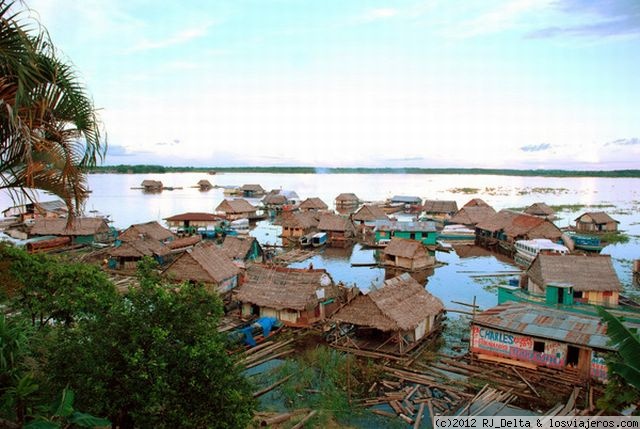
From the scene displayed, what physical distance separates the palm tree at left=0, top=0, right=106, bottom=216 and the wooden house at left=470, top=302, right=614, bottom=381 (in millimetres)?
13838

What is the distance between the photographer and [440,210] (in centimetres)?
5706

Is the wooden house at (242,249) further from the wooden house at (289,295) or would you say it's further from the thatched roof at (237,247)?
the wooden house at (289,295)

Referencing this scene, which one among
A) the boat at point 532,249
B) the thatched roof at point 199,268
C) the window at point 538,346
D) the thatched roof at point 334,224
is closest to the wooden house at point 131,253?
the thatched roof at point 199,268

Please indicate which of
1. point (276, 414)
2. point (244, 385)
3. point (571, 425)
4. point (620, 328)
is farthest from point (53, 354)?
point (571, 425)

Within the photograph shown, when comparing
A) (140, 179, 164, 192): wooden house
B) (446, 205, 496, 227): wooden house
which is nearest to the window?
(446, 205, 496, 227): wooden house

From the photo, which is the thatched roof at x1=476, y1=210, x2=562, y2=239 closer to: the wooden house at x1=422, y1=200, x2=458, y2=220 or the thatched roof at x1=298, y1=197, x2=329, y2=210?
the wooden house at x1=422, y1=200, x2=458, y2=220

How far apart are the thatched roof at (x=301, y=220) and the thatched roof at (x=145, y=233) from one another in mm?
11224

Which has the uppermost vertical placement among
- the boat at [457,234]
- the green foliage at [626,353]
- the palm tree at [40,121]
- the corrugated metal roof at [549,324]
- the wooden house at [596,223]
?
the palm tree at [40,121]

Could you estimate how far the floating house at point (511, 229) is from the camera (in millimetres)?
39031

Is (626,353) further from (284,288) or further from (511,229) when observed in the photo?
(511,229)

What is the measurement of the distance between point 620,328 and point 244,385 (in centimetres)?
666

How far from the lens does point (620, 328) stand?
26.9 feet

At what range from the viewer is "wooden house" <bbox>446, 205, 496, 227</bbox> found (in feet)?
162

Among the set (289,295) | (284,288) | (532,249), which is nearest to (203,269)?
(284,288)
